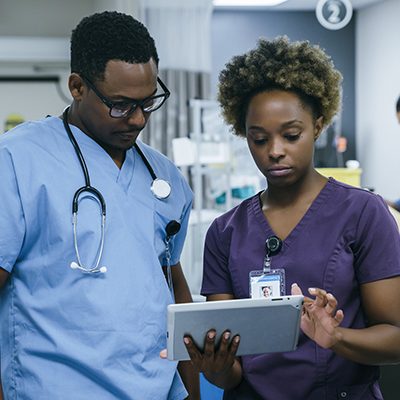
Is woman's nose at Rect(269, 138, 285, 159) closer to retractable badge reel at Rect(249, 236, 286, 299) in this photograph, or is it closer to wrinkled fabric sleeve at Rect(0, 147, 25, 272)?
retractable badge reel at Rect(249, 236, 286, 299)

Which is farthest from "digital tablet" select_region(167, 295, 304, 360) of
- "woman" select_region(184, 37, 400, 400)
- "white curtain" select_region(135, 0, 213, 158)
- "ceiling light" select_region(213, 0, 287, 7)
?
"ceiling light" select_region(213, 0, 287, 7)

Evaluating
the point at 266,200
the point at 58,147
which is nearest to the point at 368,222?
the point at 266,200

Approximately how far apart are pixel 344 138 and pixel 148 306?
18.0 feet

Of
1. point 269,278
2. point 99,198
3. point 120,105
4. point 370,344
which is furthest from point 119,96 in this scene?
point 370,344

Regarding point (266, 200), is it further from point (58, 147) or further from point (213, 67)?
point (213, 67)

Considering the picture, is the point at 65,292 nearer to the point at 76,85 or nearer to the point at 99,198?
the point at 99,198

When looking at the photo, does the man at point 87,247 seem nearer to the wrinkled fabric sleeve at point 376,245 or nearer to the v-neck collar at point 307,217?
the v-neck collar at point 307,217

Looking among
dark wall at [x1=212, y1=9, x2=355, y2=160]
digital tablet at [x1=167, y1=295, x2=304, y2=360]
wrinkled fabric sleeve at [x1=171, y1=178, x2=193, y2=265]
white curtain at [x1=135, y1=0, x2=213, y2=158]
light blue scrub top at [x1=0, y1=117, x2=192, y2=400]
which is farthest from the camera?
dark wall at [x1=212, y1=9, x2=355, y2=160]

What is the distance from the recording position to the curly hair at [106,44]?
1144mm

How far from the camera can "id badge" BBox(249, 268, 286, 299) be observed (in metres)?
1.14

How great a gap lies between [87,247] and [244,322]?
0.92ft

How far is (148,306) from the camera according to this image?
1168mm

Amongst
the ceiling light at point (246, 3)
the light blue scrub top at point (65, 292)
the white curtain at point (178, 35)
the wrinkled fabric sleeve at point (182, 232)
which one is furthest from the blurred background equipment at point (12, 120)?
the light blue scrub top at point (65, 292)

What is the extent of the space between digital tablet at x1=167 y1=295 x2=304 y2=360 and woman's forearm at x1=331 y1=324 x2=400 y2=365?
2.8 inches
